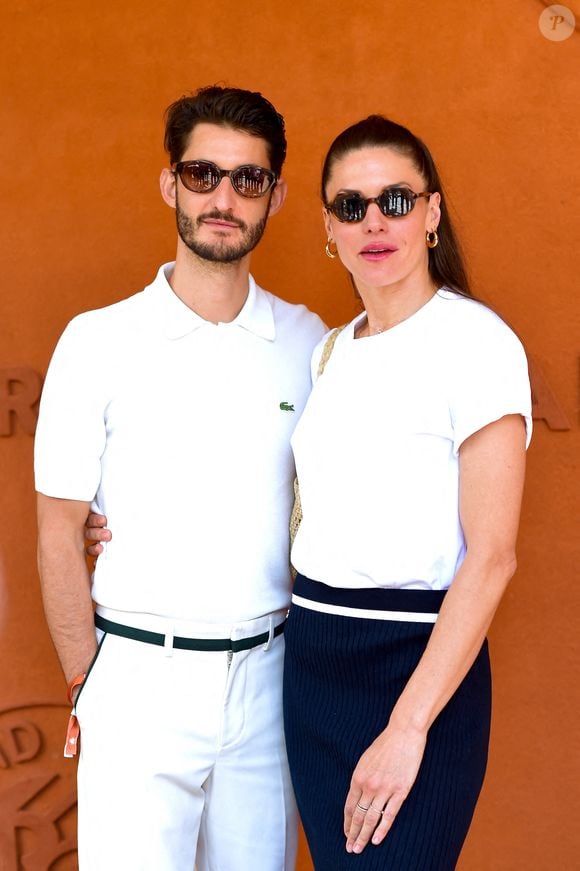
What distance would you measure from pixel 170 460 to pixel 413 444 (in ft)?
2.01

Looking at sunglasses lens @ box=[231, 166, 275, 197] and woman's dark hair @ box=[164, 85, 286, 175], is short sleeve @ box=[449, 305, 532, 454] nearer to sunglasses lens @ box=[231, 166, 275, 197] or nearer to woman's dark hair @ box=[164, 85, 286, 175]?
sunglasses lens @ box=[231, 166, 275, 197]

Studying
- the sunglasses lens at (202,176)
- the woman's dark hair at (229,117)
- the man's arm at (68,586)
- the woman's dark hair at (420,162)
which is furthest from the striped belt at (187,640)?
the woman's dark hair at (229,117)

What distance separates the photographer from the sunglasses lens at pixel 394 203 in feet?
6.79

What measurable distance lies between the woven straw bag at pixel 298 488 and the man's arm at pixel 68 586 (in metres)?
0.49

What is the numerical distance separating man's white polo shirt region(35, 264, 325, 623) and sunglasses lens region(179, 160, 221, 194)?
0.27 meters

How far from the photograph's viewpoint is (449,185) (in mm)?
2922

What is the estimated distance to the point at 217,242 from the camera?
7.73ft

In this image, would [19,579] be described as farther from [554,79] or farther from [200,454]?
[554,79]

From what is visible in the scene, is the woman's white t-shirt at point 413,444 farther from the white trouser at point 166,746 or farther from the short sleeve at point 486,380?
the white trouser at point 166,746

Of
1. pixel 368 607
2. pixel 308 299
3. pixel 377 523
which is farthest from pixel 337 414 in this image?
pixel 308 299

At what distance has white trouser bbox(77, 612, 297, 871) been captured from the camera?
7.25 feet

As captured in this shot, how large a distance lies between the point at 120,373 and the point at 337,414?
21.3 inches

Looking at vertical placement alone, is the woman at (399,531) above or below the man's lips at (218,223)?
below

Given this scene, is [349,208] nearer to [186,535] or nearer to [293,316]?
[293,316]
